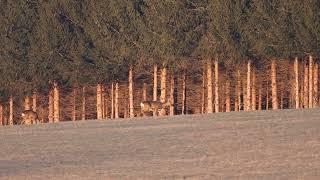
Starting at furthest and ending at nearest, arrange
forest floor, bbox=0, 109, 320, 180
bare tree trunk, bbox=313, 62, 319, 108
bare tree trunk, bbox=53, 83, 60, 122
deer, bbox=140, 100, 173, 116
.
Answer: bare tree trunk, bbox=53, 83, 60, 122, bare tree trunk, bbox=313, 62, 319, 108, deer, bbox=140, 100, 173, 116, forest floor, bbox=0, 109, 320, 180

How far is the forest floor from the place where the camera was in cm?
1825

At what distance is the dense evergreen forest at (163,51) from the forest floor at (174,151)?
49.0 feet

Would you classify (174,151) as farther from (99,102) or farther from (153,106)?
(99,102)

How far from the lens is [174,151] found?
22.8 metres

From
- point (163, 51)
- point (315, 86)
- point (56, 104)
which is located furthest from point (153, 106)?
point (56, 104)

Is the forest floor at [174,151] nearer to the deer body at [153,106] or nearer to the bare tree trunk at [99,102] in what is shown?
the deer body at [153,106]

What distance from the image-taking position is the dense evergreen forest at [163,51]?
47.5 m

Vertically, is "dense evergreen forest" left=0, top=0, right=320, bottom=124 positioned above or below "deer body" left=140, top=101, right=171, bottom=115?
above

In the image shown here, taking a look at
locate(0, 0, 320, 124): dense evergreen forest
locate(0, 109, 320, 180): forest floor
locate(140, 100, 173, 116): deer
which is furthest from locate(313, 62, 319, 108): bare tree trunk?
locate(0, 109, 320, 180): forest floor

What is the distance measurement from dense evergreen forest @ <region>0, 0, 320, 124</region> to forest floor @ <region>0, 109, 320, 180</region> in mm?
14922

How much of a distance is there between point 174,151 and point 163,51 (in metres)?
26.1

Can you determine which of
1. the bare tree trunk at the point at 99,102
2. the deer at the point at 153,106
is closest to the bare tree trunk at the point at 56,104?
the bare tree trunk at the point at 99,102

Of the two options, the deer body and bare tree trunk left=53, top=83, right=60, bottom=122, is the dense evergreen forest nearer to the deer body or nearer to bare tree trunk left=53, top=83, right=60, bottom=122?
bare tree trunk left=53, top=83, right=60, bottom=122

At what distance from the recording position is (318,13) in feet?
151
